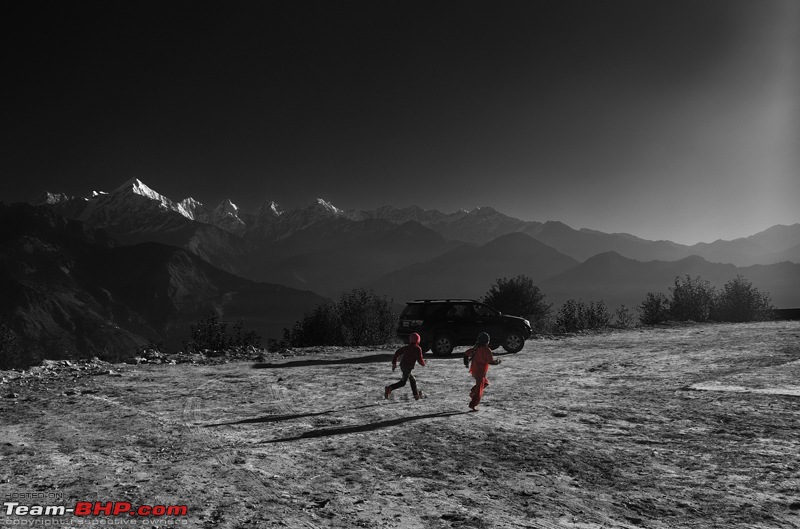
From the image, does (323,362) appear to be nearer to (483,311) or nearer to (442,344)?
(442,344)

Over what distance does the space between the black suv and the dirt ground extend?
4839 millimetres

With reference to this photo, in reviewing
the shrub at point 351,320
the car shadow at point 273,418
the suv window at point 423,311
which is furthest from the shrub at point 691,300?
the car shadow at point 273,418

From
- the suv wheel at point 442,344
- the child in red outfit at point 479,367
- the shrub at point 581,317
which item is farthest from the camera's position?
the shrub at point 581,317

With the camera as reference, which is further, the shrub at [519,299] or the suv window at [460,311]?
the shrub at [519,299]

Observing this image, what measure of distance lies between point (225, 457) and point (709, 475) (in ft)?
20.1

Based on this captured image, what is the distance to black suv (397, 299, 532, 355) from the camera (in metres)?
16.9

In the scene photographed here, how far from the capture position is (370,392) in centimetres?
1059

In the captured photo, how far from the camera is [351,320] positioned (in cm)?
4094

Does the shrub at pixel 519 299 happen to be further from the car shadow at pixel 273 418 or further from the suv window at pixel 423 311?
the car shadow at pixel 273 418

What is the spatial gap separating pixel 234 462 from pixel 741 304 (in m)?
40.8

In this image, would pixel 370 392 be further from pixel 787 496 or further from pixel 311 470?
pixel 787 496

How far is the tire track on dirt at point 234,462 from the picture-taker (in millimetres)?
4605

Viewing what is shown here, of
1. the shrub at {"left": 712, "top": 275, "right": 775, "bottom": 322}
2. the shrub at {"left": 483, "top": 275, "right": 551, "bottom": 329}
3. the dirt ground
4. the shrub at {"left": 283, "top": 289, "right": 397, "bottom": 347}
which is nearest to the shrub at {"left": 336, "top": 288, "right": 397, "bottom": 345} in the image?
the shrub at {"left": 283, "top": 289, "right": 397, "bottom": 347}

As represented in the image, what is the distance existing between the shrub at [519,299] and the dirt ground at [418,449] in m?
31.4
